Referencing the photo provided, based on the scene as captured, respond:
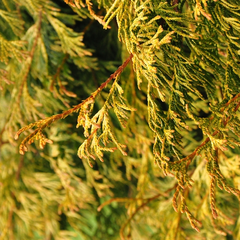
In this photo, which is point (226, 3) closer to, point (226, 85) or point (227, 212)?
point (226, 85)

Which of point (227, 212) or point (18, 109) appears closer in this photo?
point (18, 109)

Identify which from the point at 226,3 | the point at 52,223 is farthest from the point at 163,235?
the point at 226,3

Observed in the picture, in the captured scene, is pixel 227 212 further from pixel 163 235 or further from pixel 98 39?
pixel 98 39

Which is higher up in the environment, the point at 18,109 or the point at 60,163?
the point at 18,109

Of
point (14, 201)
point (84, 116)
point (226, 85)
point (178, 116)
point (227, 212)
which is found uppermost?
point (226, 85)

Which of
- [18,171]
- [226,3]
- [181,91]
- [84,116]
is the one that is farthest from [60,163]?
[226,3]

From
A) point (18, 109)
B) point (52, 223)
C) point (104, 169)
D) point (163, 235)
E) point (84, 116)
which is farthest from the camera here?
point (52, 223)

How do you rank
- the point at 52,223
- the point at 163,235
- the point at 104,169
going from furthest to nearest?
the point at 52,223, the point at 104,169, the point at 163,235
